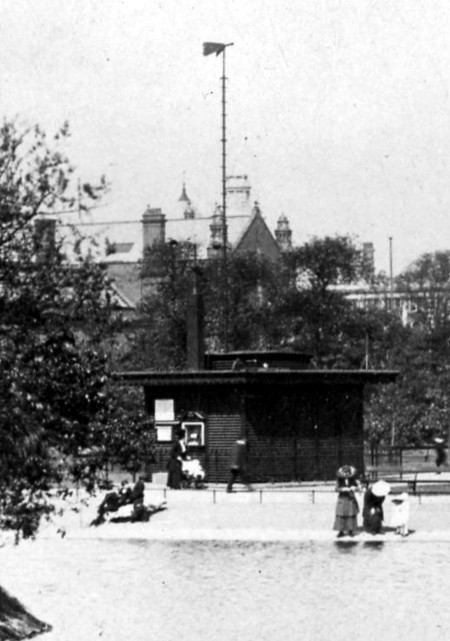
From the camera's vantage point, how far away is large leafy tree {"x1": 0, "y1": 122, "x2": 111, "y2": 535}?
16.4 m

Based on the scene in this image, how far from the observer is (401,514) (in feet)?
95.6

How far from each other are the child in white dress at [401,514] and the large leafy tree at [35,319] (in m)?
12.7

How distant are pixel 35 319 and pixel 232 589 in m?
5.97

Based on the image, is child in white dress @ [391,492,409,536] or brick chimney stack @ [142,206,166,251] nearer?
child in white dress @ [391,492,409,536]

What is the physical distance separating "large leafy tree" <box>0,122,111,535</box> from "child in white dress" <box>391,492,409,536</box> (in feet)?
41.8

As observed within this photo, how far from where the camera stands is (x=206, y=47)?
157 ft

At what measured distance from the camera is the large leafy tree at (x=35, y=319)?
16422mm

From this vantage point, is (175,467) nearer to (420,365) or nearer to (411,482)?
(411,482)

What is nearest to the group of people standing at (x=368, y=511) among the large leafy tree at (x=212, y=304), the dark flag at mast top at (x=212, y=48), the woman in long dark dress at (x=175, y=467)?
the woman in long dark dress at (x=175, y=467)

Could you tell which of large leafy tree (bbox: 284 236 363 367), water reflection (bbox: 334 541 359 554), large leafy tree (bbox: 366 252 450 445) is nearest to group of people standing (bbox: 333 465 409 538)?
water reflection (bbox: 334 541 359 554)

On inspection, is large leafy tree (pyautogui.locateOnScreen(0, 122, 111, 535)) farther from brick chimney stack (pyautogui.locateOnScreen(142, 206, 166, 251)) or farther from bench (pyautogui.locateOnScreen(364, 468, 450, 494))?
brick chimney stack (pyautogui.locateOnScreen(142, 206, 166, 251))

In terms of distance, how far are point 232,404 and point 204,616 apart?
22728mm

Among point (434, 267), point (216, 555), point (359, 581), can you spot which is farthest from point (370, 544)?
point (434, 267)

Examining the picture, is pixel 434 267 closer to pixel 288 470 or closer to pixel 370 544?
pixel 288 470
